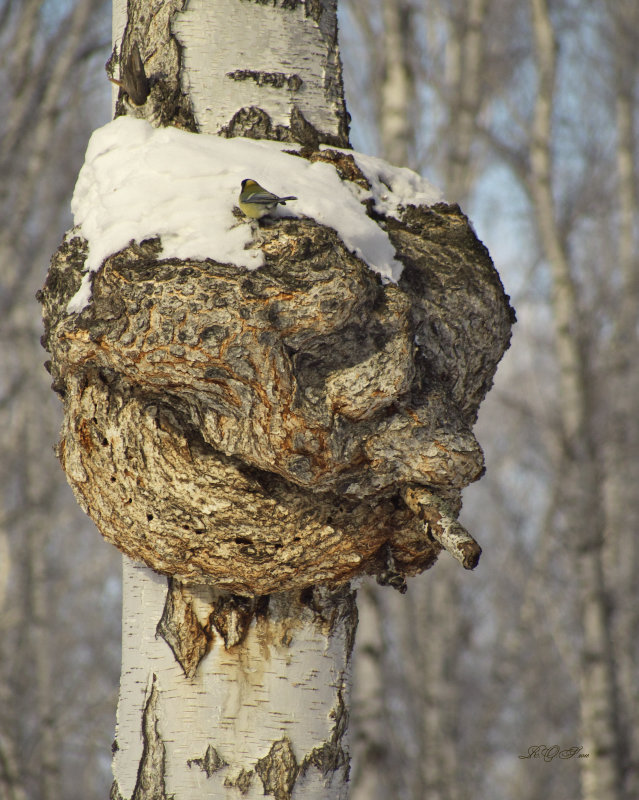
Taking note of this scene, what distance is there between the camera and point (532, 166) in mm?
6516

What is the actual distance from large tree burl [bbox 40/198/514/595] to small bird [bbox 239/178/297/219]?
0.04 m

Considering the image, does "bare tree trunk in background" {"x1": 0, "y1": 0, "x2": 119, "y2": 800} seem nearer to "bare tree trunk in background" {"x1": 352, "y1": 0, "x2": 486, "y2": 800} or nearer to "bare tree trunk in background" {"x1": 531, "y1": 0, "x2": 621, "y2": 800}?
"bare tree trunk in background" {"x1": 352, "y1": 0, "x2": 486, "y2": 800}

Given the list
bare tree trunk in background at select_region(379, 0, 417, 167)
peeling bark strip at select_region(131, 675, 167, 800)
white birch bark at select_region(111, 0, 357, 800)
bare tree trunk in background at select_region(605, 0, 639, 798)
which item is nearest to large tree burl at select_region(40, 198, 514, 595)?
white birch bark at select_region(111, 0, 357, 800)

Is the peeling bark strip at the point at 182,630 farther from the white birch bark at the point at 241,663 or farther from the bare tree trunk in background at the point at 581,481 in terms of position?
the bare tree trunk in background at the point at 581,481

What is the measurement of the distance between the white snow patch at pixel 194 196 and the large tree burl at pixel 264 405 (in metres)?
0.04

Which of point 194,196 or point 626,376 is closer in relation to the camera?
point 194,196

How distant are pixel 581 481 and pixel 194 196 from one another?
4.28 m

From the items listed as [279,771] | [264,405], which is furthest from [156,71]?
[279,771]

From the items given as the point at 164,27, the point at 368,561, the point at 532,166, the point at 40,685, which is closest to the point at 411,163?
the point at 532,166

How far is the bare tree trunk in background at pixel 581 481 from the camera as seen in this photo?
4.93m

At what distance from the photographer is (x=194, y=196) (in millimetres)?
1705

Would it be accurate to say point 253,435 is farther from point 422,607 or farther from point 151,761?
point 422,607

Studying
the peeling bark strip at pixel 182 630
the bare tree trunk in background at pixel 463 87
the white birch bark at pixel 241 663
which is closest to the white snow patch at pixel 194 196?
the white birch bark at pixel 241 663

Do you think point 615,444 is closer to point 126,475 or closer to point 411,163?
point 411,163
